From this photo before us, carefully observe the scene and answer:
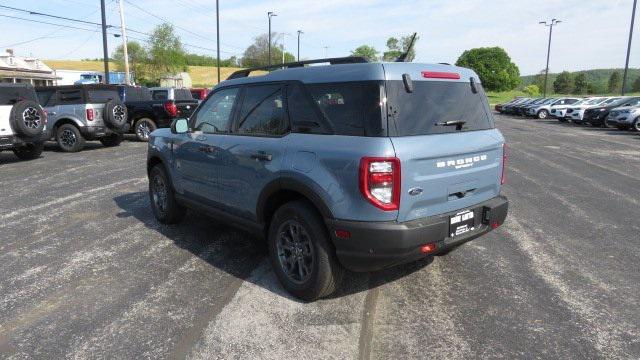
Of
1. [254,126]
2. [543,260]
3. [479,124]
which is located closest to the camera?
[479,124]

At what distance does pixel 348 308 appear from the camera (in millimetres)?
3525

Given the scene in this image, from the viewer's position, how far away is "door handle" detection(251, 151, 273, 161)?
374cm

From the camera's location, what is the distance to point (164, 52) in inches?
2484

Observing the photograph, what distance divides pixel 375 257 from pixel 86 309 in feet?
7.55

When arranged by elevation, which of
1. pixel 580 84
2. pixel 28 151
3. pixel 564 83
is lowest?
pixel 28 151

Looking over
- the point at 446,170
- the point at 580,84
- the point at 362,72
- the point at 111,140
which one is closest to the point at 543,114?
the point at 111,140

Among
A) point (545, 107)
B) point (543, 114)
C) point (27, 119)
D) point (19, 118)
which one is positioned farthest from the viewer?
point (543, 114)

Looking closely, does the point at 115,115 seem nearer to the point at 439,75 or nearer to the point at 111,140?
the point at 111,140

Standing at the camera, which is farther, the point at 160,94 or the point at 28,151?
the point at 160,94

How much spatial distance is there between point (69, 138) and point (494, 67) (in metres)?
108

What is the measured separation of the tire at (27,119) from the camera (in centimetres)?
1023

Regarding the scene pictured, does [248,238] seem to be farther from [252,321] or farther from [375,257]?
[375,257]

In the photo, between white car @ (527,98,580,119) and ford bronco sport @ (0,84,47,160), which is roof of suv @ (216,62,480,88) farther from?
white car @ (527,98,580,119)

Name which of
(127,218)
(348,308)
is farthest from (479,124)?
(127,218)
